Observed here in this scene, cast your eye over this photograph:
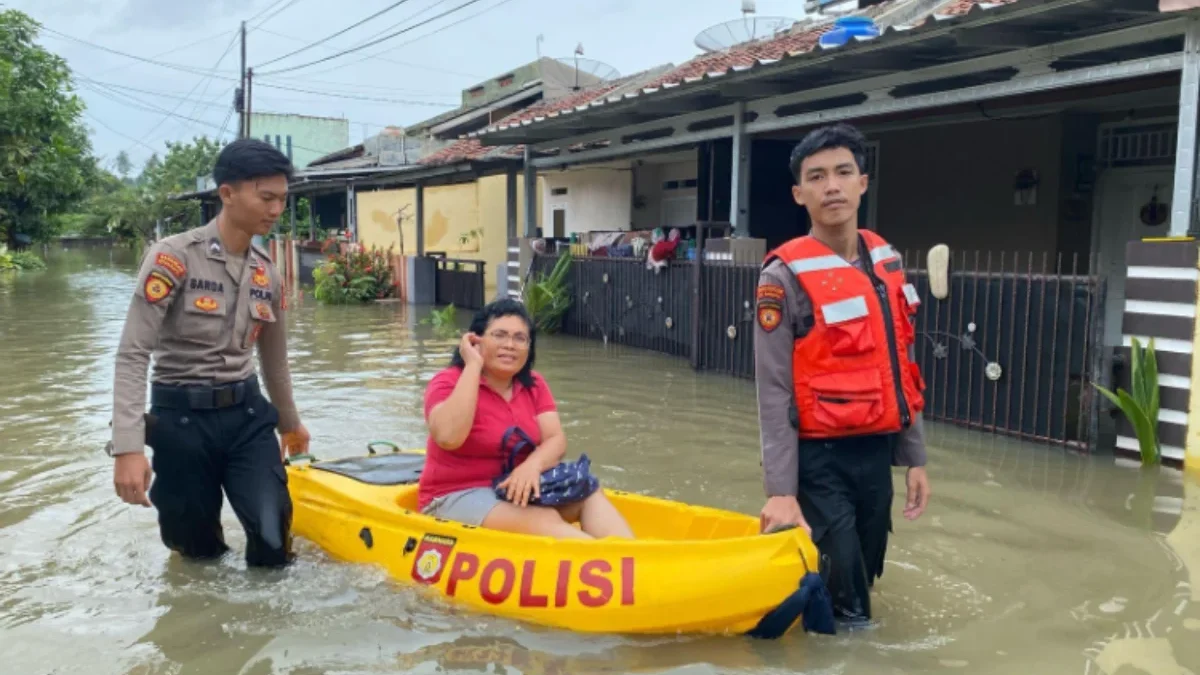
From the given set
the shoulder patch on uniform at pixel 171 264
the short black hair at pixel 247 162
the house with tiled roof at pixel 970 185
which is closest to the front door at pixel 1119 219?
the house with tiled roof at pixel 970 185

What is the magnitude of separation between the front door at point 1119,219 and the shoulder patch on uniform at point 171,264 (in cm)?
910

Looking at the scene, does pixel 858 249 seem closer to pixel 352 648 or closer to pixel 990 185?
pixel 352 648

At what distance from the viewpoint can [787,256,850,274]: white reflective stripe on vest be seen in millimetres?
3127

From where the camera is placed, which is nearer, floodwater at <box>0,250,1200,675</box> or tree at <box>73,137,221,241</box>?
floodwater at <box>0,250,1200,675</box>

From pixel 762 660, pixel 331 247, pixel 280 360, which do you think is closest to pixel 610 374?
pixel 280 360

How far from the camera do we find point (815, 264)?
3131mm

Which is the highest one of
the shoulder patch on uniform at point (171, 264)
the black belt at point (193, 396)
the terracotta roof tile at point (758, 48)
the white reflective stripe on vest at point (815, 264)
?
the terracotta roof tile at point (758, 48)

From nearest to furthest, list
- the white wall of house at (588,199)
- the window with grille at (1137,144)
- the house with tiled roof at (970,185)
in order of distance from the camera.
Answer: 1. the house with tiled roof at (970,185)
2. the window with grille at (1137,144)
3. the white wall of house at (588,199)

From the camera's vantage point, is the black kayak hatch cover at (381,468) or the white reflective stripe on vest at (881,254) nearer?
the white reflective stripe on vest at (881,254)

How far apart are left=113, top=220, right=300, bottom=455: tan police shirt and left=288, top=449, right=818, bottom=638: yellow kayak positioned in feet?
3.14

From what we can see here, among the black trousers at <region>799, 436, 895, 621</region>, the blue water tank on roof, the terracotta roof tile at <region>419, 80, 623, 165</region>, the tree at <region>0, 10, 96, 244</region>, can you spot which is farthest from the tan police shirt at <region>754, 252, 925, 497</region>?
the tree at <region>0, 10, 96, 244</region>

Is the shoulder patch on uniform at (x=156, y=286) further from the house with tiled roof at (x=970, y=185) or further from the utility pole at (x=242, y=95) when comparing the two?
the utility pole at (x=242, y=95)

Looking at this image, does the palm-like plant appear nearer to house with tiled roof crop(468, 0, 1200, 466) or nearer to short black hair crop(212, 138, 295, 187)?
house with tiled roof crop(468, 0, 1200, 466)

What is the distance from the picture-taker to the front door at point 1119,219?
9875mm
